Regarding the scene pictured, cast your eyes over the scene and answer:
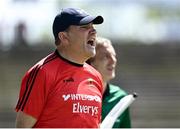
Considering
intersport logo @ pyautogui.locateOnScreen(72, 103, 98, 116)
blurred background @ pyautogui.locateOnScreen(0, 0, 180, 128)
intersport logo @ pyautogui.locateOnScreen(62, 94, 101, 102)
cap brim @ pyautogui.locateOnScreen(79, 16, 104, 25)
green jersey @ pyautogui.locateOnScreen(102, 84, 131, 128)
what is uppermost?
cap brim @ pyautogui.locateOnScreen(79, 16, 104, 25)

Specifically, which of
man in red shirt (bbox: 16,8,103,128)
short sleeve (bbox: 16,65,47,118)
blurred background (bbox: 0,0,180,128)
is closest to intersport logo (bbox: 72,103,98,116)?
man in red shirt (bbox: 16,8,103,128)

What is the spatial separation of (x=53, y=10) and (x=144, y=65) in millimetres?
2373

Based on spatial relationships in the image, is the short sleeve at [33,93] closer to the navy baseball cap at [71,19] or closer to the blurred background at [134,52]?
the navy baseball cap at [71,19]

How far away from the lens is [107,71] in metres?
6.54

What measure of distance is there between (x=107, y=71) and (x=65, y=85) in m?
1.45

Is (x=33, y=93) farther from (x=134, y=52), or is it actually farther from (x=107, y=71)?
(x=134, y=52)

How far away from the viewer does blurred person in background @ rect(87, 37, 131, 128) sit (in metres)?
6.54

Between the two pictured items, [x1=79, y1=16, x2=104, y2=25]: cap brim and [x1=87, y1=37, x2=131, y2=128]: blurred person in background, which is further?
[x1=87, y1=37, x2=131, y2=128]: blurred person in background

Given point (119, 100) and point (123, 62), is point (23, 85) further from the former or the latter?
point (123, 62)

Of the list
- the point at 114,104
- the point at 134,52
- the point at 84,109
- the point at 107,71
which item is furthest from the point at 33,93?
the point at 134,52

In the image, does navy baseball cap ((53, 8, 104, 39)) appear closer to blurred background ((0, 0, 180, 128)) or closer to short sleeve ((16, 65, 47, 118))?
short sleeve ((16, 65, 47, 118))

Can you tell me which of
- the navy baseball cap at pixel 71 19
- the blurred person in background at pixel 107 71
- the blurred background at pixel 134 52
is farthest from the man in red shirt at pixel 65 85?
the blurred background at pixel 134 52

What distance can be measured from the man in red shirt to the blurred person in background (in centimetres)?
117

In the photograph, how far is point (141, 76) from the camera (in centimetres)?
1825
